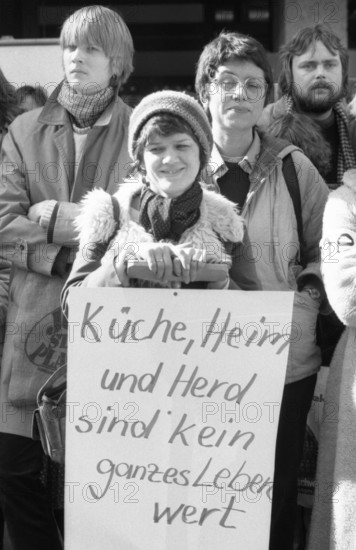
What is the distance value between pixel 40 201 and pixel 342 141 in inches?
45.7

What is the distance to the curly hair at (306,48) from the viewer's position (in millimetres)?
3799

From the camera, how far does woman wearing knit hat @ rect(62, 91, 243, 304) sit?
2.76 meters

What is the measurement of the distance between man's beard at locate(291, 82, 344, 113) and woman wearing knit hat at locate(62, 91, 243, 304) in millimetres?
981

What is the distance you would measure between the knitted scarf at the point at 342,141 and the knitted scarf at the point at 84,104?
759mm

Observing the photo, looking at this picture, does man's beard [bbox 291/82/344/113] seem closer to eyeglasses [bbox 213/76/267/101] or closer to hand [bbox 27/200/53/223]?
Result: eyeglasses [bbox 213/76/267/101]

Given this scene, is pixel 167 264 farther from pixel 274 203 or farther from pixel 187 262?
pixel 274 203

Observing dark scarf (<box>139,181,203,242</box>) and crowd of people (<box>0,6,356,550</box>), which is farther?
crowd of people (<box>0,6,356,550</box>)

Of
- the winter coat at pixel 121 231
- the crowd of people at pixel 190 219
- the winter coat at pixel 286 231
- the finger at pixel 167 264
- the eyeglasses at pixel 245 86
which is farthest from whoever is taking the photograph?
the eyeglasses at pixel 245 86

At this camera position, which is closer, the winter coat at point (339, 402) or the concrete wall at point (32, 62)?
the winter coat at point (339, 402)

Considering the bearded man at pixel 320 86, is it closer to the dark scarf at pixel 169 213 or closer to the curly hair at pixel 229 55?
the curly hair at pixel 229 55

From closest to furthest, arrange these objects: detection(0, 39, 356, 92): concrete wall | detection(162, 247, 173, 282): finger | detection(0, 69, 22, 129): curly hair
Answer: detection(162, 247, 173, 282): finger, detection(0, 69, 22, 129): curly hair, detection(0, 39, 356, 92): concrete wall

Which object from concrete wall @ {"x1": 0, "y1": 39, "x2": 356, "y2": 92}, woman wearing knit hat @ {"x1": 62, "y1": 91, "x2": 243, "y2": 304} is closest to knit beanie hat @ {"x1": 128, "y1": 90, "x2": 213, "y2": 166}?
woman wearing knit hat @ {"x1": 62, "y1": 91, "x2": 243, "y2": 304}

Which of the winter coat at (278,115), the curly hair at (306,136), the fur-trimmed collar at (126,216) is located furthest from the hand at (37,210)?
the winter coat at (278,115)

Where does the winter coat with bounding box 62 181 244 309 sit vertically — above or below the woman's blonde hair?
below
